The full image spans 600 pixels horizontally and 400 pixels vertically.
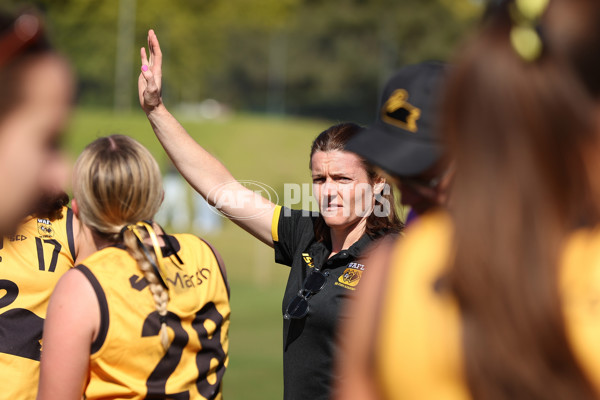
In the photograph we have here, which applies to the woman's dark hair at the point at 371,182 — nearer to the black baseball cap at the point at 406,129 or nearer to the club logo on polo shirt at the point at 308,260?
the club logo on polo shirt at the point at 308,260

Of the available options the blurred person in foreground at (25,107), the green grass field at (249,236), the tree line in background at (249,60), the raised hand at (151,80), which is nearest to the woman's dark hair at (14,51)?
the blurred person in foreground at (25,107)

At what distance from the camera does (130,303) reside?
2.60 m

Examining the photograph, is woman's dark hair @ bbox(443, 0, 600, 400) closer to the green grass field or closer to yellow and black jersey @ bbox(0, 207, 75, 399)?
the green grass field

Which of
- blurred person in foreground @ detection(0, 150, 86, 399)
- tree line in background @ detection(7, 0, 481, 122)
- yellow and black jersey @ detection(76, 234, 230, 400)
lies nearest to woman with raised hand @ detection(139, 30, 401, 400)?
yellow and black jersey @ detection(76, 234, 230, 400)

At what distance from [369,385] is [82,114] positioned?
30747 mm

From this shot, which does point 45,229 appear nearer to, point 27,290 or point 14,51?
point 27,290

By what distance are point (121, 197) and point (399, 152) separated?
1.25 m

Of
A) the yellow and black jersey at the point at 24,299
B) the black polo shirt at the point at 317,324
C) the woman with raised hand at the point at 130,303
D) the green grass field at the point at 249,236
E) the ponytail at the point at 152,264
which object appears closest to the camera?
the woman with raised hand at the point at 130,303

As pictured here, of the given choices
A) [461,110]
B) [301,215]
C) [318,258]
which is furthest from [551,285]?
[301,215]

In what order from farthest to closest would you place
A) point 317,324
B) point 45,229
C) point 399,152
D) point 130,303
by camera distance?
point 45,229 < point 317,324 < point 130,303 < point 399,152

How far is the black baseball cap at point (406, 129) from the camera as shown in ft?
6.10

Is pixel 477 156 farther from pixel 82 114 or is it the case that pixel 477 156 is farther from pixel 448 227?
pixel 82 114

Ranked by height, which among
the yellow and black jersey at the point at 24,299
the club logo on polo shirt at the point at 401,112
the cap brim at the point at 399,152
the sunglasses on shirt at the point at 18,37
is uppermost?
the sunglasses on shirt at the point at 18,37

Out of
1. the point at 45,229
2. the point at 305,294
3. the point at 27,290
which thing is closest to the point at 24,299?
the point at 27,290
